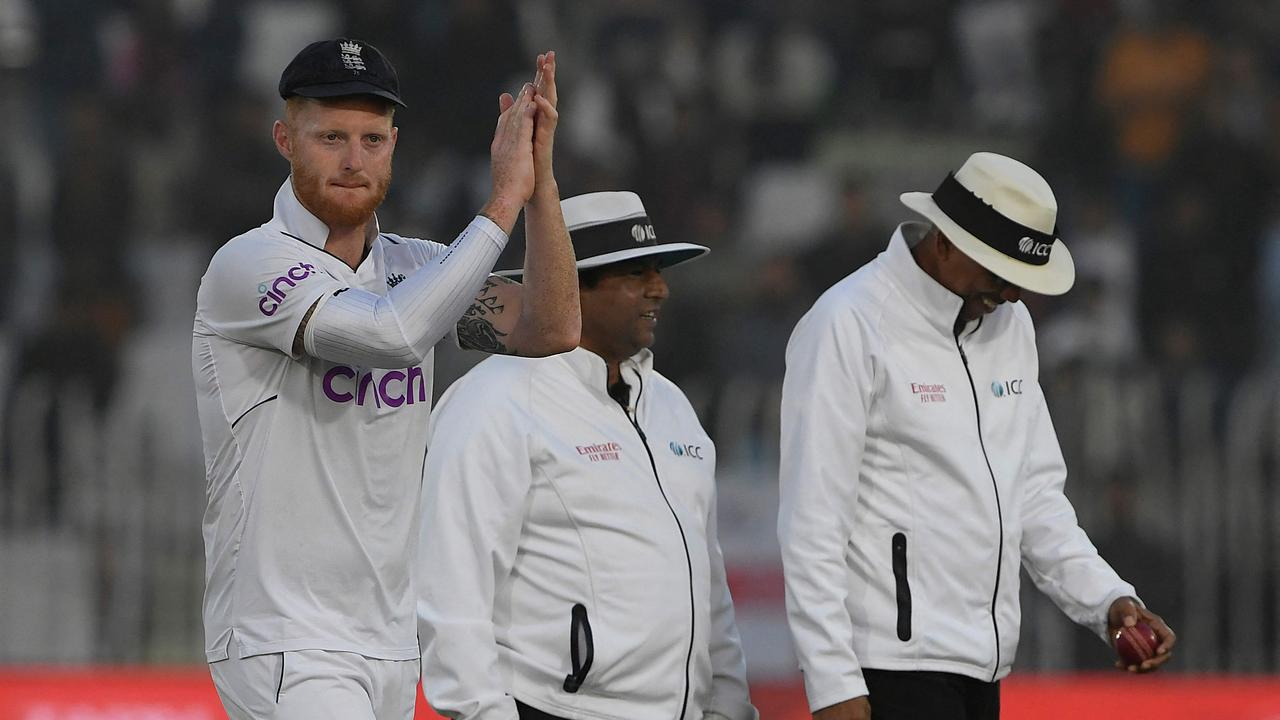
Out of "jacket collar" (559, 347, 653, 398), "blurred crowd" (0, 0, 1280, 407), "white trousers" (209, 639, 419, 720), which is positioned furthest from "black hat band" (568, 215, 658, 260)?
"blurred crowd" (0, 0, 1280, 407)

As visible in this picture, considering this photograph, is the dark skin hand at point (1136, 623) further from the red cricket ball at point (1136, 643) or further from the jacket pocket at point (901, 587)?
the jacket pocket at point (901, 587)

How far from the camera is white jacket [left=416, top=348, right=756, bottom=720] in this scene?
4.75 m

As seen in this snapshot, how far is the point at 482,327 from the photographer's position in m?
4.40

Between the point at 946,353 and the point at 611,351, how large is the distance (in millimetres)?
893

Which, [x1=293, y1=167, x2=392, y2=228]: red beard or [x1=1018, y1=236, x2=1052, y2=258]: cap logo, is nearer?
[x1=293, y1=167, x2=392, y2=228]: red beard

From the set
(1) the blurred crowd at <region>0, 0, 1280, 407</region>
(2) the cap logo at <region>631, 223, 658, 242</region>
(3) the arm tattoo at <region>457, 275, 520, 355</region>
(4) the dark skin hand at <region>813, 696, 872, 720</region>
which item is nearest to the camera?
(3) the arm tattoo at <region>457, 275, 520, 355</region>

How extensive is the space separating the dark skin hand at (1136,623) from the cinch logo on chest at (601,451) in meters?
1.41

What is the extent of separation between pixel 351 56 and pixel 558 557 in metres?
1.47

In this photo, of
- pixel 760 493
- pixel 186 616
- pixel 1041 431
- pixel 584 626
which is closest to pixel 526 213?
pixel 584 626

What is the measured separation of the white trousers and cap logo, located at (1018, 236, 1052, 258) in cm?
204

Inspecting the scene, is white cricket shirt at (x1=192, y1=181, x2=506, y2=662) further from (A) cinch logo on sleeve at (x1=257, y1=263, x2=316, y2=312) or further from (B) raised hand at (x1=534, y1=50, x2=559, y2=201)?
(B) raised hand at (x1=534, y1=50, x2=559, y2=201)

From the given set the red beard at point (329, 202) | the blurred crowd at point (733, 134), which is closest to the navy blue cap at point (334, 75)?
the red beard at point (329, 202)

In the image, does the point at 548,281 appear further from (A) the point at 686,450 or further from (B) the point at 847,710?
(B) the point at 847,710

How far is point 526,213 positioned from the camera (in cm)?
417
